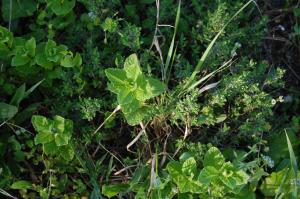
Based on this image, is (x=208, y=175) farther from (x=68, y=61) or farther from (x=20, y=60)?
(x=20, y=60)

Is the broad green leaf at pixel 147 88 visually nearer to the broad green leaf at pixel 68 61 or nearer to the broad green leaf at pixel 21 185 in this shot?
the broad green leaf at pixel 68 61

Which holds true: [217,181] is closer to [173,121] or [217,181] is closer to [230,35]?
[173,121]

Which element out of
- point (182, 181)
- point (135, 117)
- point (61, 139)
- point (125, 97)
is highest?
point (125, 97)

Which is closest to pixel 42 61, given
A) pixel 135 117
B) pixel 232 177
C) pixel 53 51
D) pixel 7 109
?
pixel 53 51

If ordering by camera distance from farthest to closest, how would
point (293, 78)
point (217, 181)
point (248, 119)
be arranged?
point (293, 78)
point (248, 119)
point (217, 181)

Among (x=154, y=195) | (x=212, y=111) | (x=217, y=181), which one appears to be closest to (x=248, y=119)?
(x=212, y=111)

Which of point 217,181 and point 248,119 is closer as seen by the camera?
point 217,181

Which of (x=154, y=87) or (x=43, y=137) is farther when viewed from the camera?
(x=43, y=137)

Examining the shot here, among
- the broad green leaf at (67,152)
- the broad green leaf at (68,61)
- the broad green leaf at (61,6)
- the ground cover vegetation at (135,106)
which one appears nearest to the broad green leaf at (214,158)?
the ground cover vegetation at (135,106)
